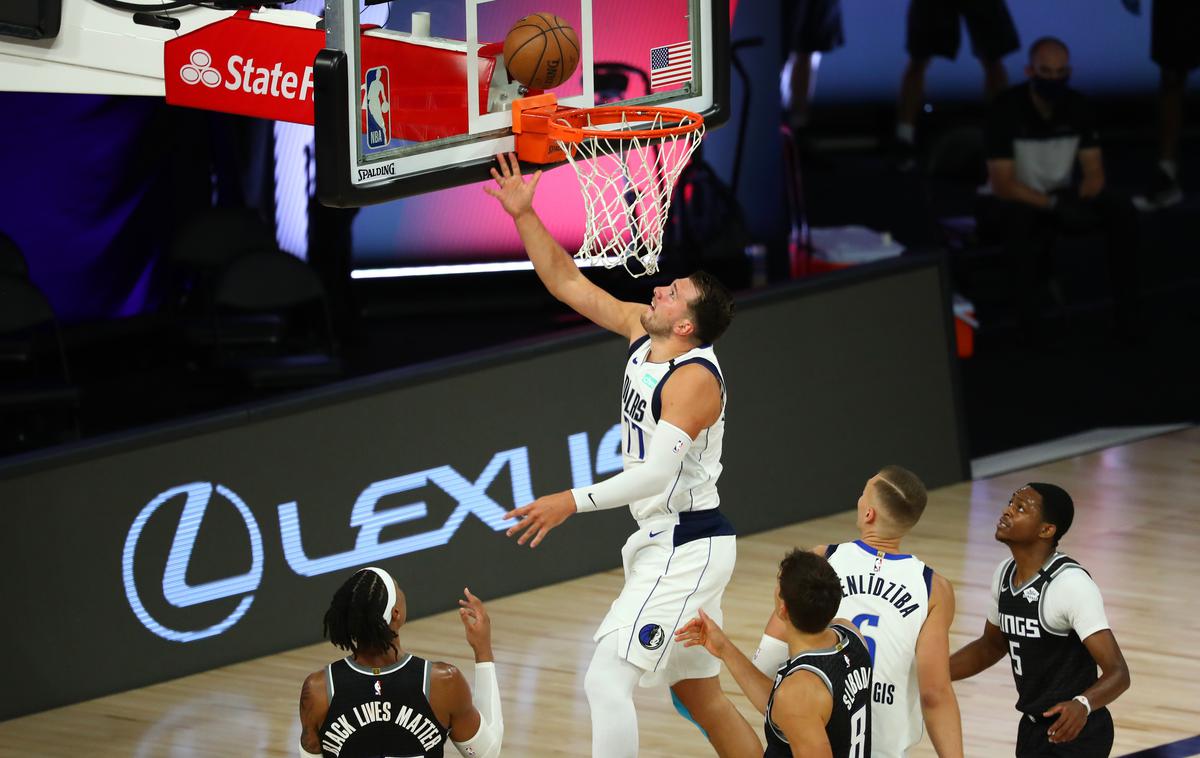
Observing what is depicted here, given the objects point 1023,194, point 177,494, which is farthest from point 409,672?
point 1023,194

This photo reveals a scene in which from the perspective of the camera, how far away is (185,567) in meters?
7.42

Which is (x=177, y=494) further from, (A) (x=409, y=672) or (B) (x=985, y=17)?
(B) (x=985, y=17)

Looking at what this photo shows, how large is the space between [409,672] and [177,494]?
10.2ft

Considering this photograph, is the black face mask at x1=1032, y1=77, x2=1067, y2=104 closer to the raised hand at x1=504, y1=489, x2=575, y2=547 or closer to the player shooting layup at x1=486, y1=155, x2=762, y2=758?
the player shooting layup at x1=486, y1=155, x2=762, y2=758

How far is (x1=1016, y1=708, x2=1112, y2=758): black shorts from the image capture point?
4.97m

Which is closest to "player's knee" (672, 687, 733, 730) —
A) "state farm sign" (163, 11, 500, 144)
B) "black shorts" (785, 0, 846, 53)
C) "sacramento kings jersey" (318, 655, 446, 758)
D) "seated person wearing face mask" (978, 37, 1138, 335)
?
"sacramento kings jersey" (318, 655, 446, 758)

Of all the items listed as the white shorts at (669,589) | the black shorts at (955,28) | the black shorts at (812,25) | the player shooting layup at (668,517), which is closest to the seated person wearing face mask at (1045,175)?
the black shorts at (955,28)

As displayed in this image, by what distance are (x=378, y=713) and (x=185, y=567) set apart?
123 inches

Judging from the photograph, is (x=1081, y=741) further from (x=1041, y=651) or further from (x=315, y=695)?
(x=315, y=695)

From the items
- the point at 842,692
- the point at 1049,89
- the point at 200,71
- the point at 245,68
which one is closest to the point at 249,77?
the point at 245,68

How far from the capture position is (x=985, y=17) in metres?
16.0

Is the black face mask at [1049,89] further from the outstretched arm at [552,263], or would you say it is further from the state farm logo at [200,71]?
the state farm logo at [200,71]

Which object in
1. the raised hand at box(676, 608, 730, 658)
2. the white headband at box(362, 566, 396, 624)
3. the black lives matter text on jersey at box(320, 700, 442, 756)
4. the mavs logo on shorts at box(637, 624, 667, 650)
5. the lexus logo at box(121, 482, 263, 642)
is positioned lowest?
the lexus logo at box(121, 482, 263, 642)

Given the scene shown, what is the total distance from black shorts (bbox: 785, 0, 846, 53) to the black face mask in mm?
3453
